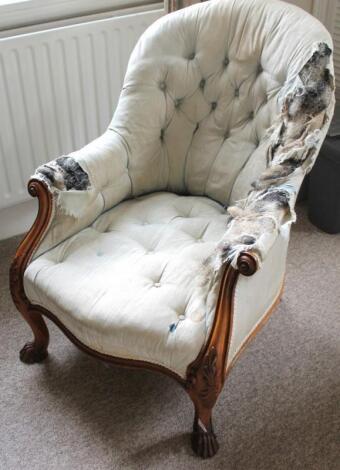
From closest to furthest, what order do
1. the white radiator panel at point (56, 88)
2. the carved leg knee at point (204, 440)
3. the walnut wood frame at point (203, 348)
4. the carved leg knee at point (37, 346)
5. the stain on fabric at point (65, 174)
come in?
1. the walnut wood frame at point (203, 348)
2. the carved leg knee at point (204, 440)
3. the stain on fabric at point (65, 174)
4. the carved leg knee at point (37, 346)
5. the white radiator panel at point (56, 88)

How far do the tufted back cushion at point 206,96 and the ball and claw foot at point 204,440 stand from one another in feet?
2.13

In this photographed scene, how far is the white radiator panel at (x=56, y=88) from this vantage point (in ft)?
6.55

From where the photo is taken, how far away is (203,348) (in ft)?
4.32

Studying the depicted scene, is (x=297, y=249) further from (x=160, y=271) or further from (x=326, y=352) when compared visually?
(x=160, y=271)

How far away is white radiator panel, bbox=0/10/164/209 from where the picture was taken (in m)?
2.00

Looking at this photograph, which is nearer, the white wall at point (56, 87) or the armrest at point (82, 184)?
the armrest at point (82, 184)

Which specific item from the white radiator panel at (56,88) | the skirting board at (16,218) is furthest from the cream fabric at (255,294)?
the skirting board at (16,218)

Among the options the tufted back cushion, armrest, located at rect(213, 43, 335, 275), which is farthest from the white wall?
armrest, located at rect(213, 43, 335, 275)

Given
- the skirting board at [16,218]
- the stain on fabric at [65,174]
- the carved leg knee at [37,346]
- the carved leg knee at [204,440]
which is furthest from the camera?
the skirting board at [16,218]

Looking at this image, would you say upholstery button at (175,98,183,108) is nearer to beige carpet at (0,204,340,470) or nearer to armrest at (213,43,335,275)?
armrest at (213,43,335,275)

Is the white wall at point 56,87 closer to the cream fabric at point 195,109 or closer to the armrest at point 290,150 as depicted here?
the cream fabric at point 195,109

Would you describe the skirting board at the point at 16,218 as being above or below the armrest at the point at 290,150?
below

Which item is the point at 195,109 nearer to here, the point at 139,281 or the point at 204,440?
the point at 139,281

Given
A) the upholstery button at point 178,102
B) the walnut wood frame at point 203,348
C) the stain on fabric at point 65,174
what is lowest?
the walnut wood frame at point 203,348
